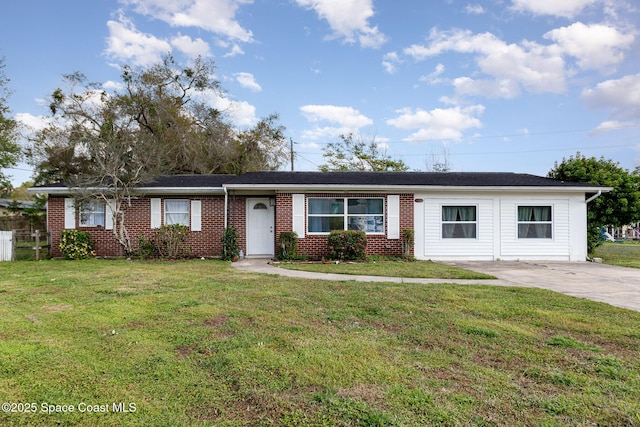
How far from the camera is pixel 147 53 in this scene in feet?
72.5

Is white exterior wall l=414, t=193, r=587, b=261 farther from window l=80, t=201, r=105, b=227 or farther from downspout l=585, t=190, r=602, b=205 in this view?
window l=80, t=201, r=105, b=227

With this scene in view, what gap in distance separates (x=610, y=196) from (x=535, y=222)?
122 inches

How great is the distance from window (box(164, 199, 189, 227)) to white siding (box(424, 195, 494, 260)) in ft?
27.7

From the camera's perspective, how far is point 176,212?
1268 centimetres

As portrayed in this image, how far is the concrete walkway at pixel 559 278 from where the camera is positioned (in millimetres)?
6465

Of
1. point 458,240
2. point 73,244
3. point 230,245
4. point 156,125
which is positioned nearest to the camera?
point 73,244

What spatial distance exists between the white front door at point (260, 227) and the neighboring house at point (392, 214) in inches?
17.6

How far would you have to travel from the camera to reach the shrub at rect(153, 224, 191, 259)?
11.9 metres

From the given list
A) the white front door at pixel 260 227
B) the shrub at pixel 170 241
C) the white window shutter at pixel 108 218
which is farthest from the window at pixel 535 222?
the white window shutter at pixel 108 218

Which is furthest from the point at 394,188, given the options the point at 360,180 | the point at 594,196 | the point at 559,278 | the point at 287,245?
the point at 594,196

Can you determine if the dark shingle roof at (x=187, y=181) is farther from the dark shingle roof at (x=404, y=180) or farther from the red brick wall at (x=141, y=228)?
the dark shingle roof at (x=404, y=180)

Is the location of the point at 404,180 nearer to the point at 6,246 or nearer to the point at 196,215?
the point at 196,215

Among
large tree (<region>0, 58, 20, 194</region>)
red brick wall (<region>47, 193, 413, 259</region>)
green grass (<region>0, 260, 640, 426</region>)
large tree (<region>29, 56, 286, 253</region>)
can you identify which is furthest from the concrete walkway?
large tree (<region>0, 58, 20, 194</region>)

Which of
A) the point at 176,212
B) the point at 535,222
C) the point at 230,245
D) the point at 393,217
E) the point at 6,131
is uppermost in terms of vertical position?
the point at 6,131
